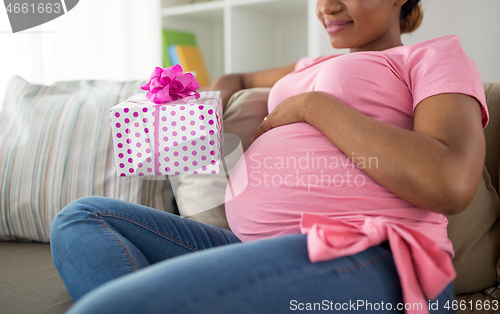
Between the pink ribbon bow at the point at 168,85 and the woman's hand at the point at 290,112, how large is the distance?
0.62 ft

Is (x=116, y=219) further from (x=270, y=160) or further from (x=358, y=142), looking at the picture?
(x=358, y=142)

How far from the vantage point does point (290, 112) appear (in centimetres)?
85

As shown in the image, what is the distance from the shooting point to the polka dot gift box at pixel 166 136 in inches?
31.2

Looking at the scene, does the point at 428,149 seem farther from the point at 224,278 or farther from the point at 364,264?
the point at 224,278

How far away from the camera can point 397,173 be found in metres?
0.64

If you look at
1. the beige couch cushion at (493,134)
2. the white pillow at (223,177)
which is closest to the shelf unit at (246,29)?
the white pillow at (223,177)

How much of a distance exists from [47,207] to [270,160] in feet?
2.18

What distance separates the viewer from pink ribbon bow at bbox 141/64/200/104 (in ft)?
2.73

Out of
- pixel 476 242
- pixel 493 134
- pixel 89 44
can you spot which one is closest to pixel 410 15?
pixel 493 134

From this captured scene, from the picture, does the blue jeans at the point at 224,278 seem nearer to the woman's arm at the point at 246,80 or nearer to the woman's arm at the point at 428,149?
the woman's arm at the point at 428,149

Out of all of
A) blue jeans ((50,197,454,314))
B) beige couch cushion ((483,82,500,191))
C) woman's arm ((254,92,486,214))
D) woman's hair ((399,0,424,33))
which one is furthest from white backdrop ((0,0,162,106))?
beige couch cushion ((483,82,500,191))

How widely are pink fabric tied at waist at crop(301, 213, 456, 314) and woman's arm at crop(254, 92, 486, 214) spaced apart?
Result: 0.07 metres

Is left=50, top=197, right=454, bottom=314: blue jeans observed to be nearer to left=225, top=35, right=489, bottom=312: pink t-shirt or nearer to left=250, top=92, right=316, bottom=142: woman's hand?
left=225, top=35, right=489, bottom=312: pink t-shirt

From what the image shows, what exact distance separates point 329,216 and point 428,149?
7.8 inches
